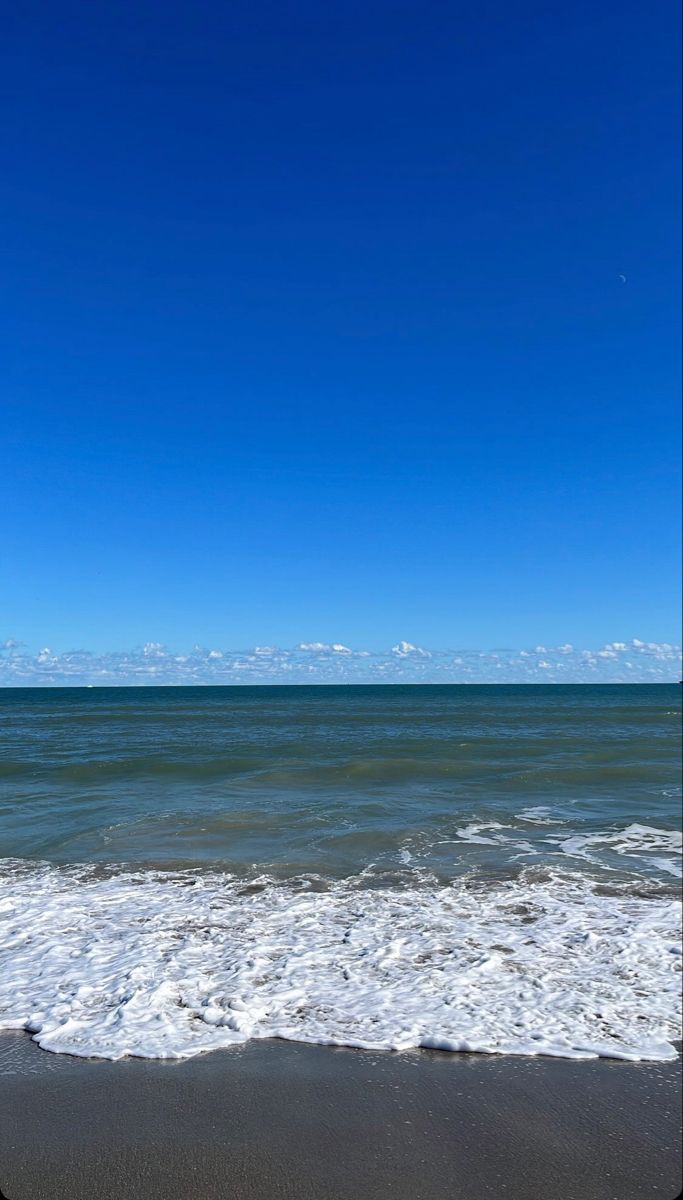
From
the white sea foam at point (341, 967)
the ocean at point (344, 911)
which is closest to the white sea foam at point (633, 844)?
the ocean at point (344, 911)

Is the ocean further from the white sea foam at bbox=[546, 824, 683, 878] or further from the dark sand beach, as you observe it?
the dark sand beach

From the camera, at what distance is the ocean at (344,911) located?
477 cm

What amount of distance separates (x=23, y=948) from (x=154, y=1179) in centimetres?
367

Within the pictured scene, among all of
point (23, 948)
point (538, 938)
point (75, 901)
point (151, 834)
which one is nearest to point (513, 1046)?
point (538, 938)

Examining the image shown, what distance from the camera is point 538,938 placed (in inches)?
251

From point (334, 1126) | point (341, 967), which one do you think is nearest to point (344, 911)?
point (341, 967)

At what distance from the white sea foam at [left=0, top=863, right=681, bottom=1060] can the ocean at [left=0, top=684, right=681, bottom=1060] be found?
2cm

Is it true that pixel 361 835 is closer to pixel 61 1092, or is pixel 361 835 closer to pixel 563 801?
pixel 563 801

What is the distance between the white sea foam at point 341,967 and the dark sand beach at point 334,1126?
0.23 m

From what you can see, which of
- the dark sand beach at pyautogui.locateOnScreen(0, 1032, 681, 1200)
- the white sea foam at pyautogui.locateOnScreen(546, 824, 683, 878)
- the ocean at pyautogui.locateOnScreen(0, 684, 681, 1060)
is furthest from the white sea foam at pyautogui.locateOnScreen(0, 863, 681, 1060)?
the white sea foam at pyautogui.locateOnScreen(546, 824, 683, 878)

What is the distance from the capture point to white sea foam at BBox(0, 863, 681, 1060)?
4.60m

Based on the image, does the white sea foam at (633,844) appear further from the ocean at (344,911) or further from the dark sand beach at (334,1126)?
the dark sand beach at (334,1126)

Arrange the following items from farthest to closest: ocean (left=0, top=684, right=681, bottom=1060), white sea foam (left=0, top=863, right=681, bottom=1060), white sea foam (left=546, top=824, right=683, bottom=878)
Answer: white sea foam (left=546, top=824, right=683, bottom=878), ocean (left=0, top=684, right=681, bottom=1060), white sea foam (left=0, top=863, right=681, bottom=1060)

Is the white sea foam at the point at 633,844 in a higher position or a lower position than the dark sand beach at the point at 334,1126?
lower
